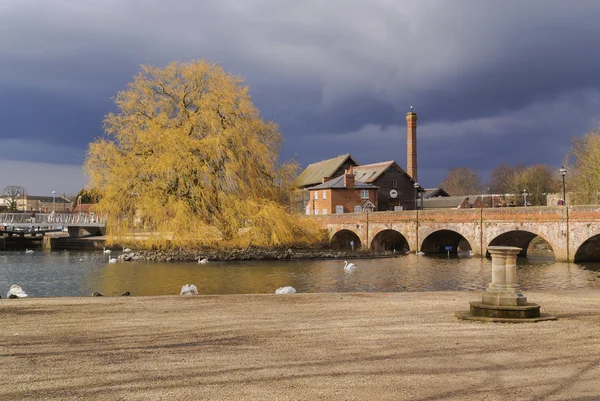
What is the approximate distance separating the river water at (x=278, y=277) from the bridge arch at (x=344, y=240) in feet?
49.8

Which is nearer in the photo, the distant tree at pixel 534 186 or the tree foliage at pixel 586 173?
the tree foliage at pixel 586 173

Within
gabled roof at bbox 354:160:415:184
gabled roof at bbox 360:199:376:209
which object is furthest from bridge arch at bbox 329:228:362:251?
gabled roof at bbox 354:160:415:184

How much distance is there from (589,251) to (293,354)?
1356 inches

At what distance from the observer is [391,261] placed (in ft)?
126

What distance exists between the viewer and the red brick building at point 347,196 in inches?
2466

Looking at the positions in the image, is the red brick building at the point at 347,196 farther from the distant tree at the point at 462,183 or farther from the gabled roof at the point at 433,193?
the distant tree at the point at 462,183

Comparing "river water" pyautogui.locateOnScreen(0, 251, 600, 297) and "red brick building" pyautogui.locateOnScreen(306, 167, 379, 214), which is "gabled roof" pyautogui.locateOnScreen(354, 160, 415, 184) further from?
"river water" pyautogui.locateOnScreen(0, 251, 600, 297)

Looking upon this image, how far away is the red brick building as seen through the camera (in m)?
62.6

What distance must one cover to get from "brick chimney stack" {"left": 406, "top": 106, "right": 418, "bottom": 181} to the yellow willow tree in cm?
4088

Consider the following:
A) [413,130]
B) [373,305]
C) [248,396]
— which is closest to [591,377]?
[248,396]

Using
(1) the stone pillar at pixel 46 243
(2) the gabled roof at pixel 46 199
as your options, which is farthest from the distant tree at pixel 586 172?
(2) the gabled roof at pixel 46 199

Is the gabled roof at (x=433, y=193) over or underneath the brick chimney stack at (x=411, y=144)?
underneath

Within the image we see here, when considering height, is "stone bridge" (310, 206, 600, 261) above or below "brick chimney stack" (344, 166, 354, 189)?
below

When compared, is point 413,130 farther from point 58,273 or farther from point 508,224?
point 58,273
